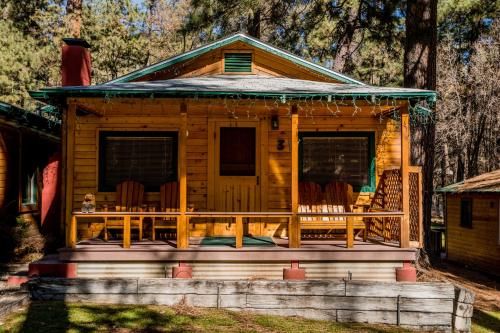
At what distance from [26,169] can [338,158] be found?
799 cm

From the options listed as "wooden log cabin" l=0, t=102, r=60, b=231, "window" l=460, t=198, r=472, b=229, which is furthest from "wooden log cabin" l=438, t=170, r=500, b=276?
"wooden log cabin" l=0, t=102, r=60, b=231

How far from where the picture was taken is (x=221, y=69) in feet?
36.1

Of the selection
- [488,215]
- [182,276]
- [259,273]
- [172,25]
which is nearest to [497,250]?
[488,215]

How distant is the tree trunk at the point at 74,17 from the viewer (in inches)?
750

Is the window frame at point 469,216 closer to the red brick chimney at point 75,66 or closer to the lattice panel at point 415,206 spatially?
the lattice panel at point 415,206

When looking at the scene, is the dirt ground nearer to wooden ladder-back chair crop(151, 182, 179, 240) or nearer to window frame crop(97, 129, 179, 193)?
wooden ladder-back chair crop(151, 182, 179, 240)

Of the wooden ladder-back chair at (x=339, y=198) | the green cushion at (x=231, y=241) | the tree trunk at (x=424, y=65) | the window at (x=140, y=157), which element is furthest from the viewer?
the tree trunk at (x=424, y=65)

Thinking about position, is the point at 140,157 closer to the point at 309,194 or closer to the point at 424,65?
the point at 309,194

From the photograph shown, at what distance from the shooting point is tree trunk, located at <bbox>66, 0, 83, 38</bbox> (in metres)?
19.1

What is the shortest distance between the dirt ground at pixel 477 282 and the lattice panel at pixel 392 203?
5.08ft

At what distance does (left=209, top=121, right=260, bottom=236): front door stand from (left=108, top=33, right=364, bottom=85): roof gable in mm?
1559

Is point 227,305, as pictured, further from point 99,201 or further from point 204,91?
point 99,201

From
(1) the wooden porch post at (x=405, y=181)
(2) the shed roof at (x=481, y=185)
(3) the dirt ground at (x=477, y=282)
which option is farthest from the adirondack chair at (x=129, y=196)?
(2) the shed roof at (x=481, y=185)

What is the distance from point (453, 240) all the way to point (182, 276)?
1446 centimetres
